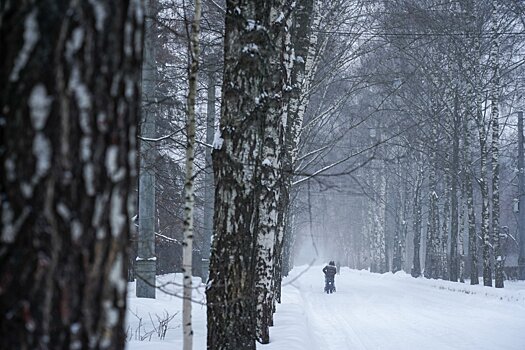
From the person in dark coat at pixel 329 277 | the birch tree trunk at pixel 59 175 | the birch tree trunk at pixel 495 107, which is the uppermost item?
the birch tree trunk at pixel 495 107

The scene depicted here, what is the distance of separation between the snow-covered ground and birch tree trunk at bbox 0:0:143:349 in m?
5.21

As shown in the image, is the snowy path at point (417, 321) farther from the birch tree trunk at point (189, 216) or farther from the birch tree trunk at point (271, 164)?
the birch tree trunk at point (189, 216)

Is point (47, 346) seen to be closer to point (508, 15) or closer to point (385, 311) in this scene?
point (385, 311)

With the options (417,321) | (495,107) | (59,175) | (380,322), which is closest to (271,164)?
(59,175)

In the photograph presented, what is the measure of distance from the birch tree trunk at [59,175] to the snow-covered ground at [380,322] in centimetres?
521

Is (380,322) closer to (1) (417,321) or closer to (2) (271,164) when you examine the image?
A: (1) (417,321)

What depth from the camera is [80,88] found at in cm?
195

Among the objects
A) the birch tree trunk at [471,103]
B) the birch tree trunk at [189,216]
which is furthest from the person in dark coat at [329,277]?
the birch tree trunk at [189,216]

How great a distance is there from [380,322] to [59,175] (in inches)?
569

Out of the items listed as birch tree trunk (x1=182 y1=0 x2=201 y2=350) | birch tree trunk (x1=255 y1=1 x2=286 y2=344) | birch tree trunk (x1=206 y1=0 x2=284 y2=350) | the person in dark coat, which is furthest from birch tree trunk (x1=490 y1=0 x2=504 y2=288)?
birch tree trunk (x1=182 y1=0 x2=201 y2=350)

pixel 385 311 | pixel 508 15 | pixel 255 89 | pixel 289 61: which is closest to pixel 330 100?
pixel 508 15

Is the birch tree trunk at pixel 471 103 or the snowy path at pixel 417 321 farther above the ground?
the birch tree trunk at pixel 471 103

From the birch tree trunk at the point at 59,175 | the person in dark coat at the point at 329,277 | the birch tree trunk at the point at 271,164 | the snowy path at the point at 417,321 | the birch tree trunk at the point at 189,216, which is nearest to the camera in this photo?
the birch tree trunk at the point at 59,175

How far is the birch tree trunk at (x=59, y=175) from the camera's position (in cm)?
187
